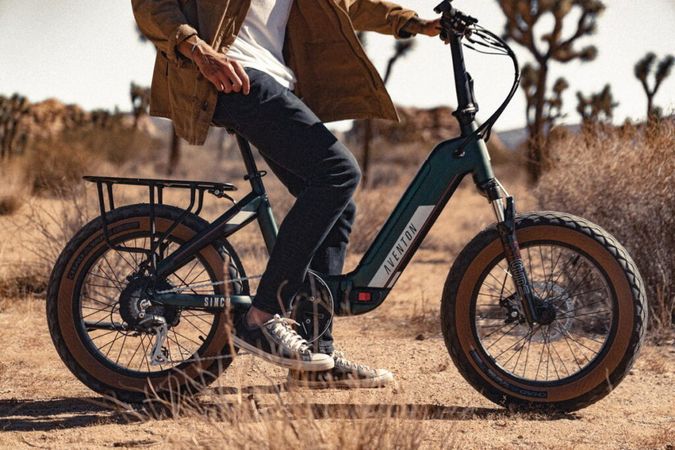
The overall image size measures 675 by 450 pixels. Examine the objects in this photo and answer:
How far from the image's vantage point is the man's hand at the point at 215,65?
143 inches

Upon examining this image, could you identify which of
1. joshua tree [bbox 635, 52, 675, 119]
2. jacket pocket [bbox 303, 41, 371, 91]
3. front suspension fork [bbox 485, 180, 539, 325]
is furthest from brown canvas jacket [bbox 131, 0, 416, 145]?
joshua tree [bbox 635, 52, 675, 119]

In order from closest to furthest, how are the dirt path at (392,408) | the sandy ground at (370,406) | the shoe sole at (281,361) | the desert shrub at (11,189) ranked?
the sandy ground at (370,406)
the dirt path at (392,408)
the shoe sole at (281,361)
the desert shrub at (11,189)

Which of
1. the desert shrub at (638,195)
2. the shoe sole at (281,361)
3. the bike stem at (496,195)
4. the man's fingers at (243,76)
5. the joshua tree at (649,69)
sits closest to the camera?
the man's fingers at (243,76)

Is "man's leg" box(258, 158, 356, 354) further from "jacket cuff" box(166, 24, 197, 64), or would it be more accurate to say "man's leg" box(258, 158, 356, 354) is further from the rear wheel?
"jacket cuff" box(166, 24, 197, 64)

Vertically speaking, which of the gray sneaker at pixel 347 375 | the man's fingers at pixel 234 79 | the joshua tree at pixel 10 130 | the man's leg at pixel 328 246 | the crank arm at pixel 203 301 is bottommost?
the gray sneaker at pixel 347 375

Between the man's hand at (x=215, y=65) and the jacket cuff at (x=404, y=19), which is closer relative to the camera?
the man's hand at (x=215, y=65)

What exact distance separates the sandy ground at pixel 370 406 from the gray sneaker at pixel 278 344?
15 centimetres

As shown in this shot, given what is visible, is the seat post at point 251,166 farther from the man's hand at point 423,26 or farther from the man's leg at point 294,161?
the man's hand at point 423,26

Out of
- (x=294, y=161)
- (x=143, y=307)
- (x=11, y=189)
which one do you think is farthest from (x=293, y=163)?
(x=11, y=189)

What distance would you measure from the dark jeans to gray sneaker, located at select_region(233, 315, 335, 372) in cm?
8

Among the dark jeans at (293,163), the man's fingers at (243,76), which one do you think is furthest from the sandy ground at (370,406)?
the man's fingers at (243,76)

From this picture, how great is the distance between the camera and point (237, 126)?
3812 mm

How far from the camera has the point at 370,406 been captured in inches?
158

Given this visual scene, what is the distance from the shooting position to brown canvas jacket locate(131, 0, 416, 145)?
3.76 metres
